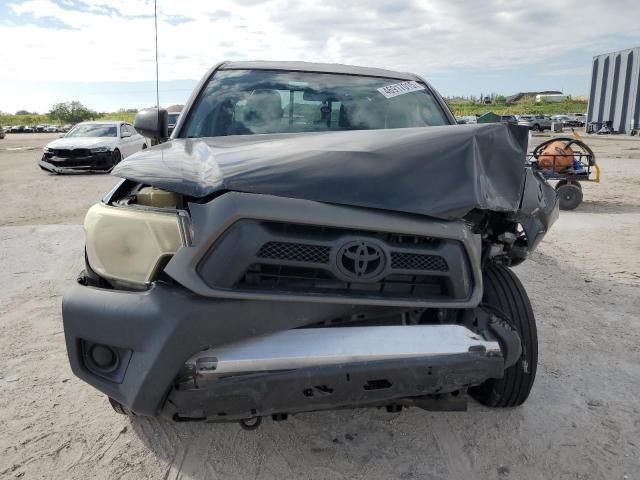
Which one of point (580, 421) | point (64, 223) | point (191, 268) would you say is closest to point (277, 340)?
point (191, 268)

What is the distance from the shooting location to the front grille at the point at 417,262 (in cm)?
197

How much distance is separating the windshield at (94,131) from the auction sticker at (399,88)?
11.9 m

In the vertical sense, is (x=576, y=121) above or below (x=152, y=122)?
above

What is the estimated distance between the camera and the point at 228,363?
184cm

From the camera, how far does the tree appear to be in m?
85.9

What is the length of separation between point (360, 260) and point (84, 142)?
43.2ft

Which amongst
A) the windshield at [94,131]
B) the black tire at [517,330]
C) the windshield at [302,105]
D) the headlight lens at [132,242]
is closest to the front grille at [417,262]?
the black tire at [517,330]

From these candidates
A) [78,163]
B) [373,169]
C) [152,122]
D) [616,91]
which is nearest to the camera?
[373,169]

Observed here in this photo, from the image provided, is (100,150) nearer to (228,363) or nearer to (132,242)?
(132,242)

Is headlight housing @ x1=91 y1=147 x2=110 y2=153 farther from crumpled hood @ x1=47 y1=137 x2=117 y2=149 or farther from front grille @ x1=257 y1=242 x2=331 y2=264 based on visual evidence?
front grille @ x1=257 y1=242 x2=331 y2=264

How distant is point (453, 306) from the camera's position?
203 cm

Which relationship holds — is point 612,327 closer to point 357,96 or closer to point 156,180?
point 357,96

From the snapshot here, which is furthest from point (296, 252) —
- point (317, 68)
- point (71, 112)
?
point (71, 112)

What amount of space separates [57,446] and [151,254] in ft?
3.82
